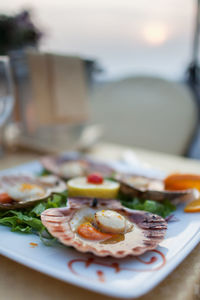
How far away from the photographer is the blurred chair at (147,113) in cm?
234

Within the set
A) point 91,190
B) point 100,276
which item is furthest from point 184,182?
point 100,276

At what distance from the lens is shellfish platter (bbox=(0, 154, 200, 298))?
0.47 metres

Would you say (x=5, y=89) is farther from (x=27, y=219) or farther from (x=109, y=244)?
(x=109, y=244)

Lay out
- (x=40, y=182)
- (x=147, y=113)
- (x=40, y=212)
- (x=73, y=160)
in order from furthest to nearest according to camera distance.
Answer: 1. (x=147, y=113)
2. (x=73, y=160)
3. (x=40, y=182)
4. (x=40, y=212)

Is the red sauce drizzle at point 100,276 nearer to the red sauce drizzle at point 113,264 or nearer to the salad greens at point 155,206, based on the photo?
the red sauce drizzle at point 113,264

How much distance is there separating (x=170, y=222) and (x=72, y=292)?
0.32m

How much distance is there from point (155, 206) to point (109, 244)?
244mm

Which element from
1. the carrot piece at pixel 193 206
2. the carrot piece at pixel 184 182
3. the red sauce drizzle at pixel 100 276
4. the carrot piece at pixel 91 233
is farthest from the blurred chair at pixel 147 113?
the red sauce drizzle at pixel 100 276

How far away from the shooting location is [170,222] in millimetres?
730

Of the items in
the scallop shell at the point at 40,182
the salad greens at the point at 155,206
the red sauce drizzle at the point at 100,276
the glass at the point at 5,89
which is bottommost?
the salad greens at the point at 155,206

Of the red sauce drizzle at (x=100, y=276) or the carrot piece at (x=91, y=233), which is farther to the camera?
the carrot piece at (x=91, y=233)

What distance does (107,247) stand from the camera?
1.86ft

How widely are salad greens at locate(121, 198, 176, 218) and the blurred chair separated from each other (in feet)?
4.87

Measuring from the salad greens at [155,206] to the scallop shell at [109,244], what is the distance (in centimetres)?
8
